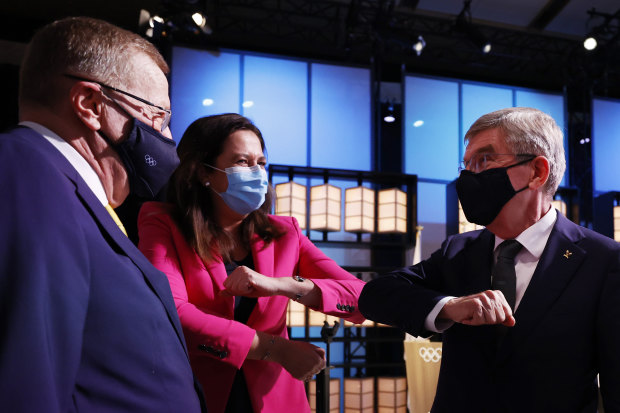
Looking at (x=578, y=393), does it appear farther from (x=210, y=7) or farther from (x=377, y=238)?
(x=210, y=7)

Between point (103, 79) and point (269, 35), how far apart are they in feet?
23.4

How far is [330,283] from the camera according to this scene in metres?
1.68

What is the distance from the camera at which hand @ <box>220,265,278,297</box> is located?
57.1 inches

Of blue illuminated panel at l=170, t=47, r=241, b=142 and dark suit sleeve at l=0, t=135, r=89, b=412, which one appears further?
blue illuminated panel at l=170, t=47, r=241, b=142

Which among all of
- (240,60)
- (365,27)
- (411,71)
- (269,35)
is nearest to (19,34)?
(240,60)

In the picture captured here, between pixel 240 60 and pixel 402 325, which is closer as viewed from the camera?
pixel 402 325

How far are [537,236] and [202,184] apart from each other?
1.08 meters

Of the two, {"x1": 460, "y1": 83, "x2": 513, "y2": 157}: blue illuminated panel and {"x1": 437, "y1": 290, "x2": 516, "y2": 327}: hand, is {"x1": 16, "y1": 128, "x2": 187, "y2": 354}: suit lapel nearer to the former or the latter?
{"x1": 437, "y1": 290, "x2": 516, "y2": 327}: hand

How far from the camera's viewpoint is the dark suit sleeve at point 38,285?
60 centimetres

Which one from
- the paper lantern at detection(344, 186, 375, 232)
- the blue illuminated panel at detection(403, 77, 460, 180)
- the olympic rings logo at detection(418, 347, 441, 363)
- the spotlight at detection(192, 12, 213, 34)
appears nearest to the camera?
the olympic rings logo at detection(418, 347, 441, 363)

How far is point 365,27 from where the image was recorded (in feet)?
23.9

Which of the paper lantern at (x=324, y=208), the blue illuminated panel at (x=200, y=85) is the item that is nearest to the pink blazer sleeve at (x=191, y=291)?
the paper lantern at (x=324, y=208)

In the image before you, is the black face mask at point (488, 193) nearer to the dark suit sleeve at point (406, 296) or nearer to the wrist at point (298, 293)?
the dark suit sleeve at point (406, 296)

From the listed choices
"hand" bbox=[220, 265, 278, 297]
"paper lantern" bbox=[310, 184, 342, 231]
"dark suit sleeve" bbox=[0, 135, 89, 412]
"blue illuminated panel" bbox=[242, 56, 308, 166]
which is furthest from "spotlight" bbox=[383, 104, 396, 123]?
"dark suit sleeve" bbox=[0, 135, 89, 412]
